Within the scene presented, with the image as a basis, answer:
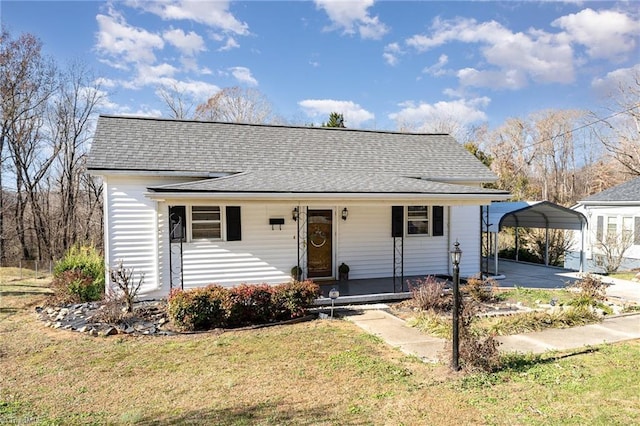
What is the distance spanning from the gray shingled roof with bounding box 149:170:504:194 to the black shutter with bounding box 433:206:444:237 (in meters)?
1.12

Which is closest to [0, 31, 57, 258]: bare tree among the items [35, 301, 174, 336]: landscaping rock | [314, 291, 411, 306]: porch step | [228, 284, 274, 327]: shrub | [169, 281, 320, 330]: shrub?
[35, 301, 174, 336]: landscaping rock

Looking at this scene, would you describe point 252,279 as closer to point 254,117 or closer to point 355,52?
point 355,52

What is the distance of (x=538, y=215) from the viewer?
1540 cm

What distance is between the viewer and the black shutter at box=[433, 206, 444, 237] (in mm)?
12047

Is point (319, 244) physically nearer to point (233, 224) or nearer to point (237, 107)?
point (233, 224)

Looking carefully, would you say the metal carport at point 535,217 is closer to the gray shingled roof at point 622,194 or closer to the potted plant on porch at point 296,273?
the gray shingled roof at point 622,194

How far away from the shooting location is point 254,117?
107 feet

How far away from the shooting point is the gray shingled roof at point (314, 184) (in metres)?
8.95

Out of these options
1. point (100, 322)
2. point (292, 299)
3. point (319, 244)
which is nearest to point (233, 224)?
point (319, 244)

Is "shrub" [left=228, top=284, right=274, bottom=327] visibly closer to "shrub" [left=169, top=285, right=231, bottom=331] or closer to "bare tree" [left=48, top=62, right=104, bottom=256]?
"shrub" [left=169, top=285, right=231, bottom=331]

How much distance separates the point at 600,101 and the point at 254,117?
90.6ft

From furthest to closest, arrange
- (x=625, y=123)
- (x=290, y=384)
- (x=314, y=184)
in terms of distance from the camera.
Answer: (x=625, y=123) < (x=314, y=184) < (x=290, y=384)

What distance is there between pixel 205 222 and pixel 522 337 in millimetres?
7899

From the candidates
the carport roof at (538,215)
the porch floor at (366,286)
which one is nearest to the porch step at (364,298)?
the porch floor at (366,286)
